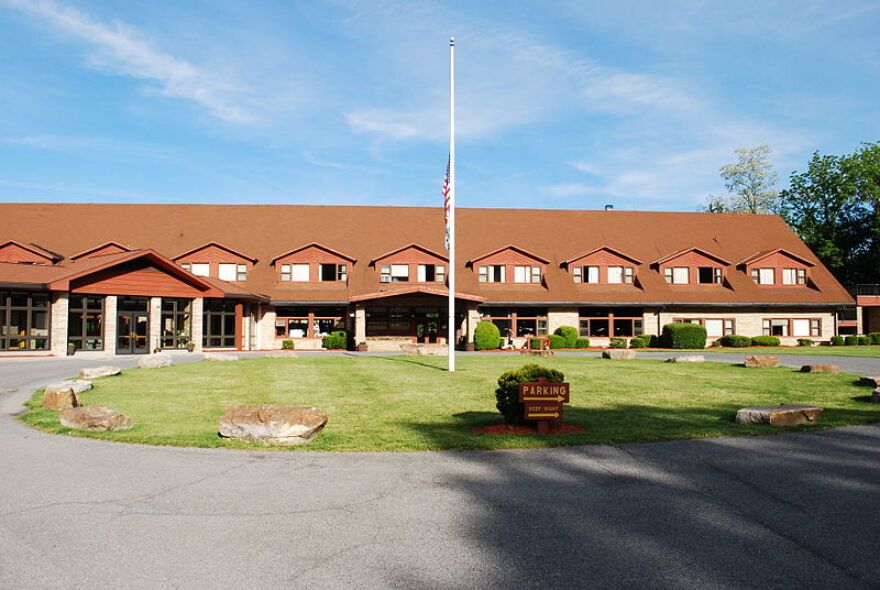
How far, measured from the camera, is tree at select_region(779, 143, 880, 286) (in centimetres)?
5900

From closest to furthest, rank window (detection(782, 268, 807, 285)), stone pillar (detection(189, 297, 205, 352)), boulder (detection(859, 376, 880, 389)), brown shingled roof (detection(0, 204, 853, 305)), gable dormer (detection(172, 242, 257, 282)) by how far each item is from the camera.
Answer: boulder (detection(859, 376, 880, 389)) < stone pillar (detection(189, 297, 205, 352)) < gable dormer (detection(172, 242, 257, 282)) < brown shingled roof (detection(0, 204, 853, 305)) < window (detection(782, 268, 807, 285))

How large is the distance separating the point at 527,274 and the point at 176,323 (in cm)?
2294

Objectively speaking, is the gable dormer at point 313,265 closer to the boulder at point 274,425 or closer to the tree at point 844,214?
the boulder at point 274,425

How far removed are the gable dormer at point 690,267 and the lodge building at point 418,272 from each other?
98mm

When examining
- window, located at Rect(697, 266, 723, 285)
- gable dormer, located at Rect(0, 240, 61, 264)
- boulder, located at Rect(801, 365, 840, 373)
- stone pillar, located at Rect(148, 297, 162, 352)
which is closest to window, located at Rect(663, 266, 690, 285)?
window, located at Rect(697, 266, 723, 285)

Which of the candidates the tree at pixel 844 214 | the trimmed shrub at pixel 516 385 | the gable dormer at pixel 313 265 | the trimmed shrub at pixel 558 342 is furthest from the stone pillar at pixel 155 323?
the tree at pixel 844 214

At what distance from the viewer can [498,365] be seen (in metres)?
26.1

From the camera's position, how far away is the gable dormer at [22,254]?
37312 mm

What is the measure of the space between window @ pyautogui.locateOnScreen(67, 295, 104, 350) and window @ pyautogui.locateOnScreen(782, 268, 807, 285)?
45.0 meters

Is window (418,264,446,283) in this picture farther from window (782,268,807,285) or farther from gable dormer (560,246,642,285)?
window (782,268,807,285)

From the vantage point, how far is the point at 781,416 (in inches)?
445

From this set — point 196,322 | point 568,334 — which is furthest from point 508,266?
point 196,322

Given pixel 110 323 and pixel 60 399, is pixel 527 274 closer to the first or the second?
pixel 110 323

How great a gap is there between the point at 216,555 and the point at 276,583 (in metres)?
0.87
